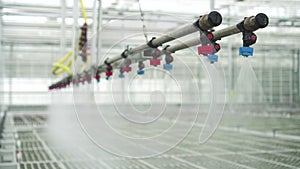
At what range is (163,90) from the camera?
5.66m

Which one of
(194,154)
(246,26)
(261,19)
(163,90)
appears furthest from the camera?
(194,154)

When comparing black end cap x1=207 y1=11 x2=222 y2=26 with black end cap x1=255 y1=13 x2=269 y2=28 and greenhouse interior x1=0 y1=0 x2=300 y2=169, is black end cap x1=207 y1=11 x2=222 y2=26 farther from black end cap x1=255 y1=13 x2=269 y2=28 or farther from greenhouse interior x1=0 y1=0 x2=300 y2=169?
black end cap x1=255 y1=13 x2=269 y2=28

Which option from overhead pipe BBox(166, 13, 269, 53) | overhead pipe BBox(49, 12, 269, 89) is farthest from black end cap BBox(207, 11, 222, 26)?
overhead pipe BBox(166, 13, 269, 53)

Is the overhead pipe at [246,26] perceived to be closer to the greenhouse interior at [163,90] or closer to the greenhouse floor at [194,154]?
the greenhouse interior at [163,90]

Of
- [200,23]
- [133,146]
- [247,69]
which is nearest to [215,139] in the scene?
[133,146]

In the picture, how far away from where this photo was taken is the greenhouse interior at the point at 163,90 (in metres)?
3.74

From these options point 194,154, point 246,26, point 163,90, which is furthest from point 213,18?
point 194,154

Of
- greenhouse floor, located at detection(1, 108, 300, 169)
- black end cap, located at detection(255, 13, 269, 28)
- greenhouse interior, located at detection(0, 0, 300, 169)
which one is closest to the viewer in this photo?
black end cap, located at detection(255, 13, 269, 28)

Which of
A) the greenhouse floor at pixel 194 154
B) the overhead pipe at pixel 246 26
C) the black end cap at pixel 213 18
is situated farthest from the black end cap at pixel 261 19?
the greenhouse floor at pixel 194 154

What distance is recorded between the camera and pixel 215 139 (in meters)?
10.1

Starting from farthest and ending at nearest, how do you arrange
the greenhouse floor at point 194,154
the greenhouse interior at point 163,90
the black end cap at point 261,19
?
the greenhouse floor at point 194,154, the greenhouse interior at point 163,90, the black end cap at point 261,19

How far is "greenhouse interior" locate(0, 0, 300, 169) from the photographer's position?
3.74m

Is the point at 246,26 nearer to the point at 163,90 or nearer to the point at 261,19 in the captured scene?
the point at 261,19

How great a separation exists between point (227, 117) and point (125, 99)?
319 inches
